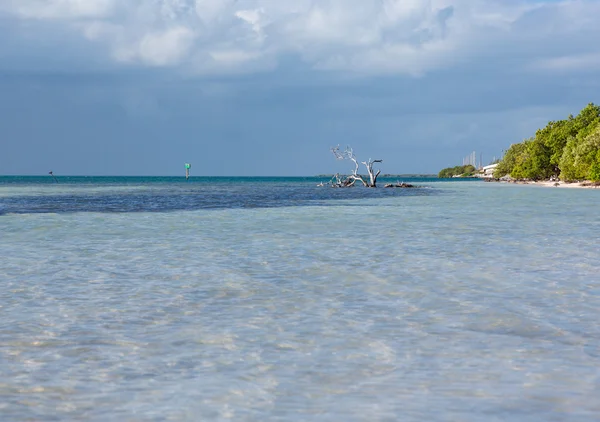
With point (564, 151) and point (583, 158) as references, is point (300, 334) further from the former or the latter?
point (564, 151)

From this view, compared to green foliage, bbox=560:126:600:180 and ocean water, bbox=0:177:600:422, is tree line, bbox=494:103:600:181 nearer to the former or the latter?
green foliage, bbox=560:126:600:180

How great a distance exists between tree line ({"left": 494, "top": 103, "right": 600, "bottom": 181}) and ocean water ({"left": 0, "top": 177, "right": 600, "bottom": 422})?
85641mm

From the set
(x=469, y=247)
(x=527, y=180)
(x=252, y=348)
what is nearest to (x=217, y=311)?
(x=252, y=348)

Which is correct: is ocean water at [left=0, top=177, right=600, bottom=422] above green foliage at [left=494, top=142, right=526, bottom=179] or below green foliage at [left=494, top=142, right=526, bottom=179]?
below

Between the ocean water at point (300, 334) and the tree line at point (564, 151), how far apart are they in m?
85.6

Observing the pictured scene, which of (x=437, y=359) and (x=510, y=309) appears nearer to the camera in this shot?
(x=437, y=359)

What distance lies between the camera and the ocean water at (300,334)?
7219 mm

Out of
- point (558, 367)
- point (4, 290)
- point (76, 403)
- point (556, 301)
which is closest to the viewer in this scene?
point (76, 403)

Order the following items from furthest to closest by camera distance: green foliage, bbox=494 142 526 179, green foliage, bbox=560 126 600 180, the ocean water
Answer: green foliage, bbox=494 142 526 179 → green foliage, bbox=560 126 600 180 → the ocean water

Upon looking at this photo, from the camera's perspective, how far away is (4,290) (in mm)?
14070

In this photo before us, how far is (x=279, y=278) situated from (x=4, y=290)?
578 centimetres

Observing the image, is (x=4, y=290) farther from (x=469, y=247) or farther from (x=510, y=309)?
(x=469, y=247)

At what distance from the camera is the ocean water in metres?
7.22

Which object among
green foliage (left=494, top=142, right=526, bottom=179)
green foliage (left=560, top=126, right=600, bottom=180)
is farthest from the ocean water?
green foliage (left=494, top=142, right=526, bottom=179)
